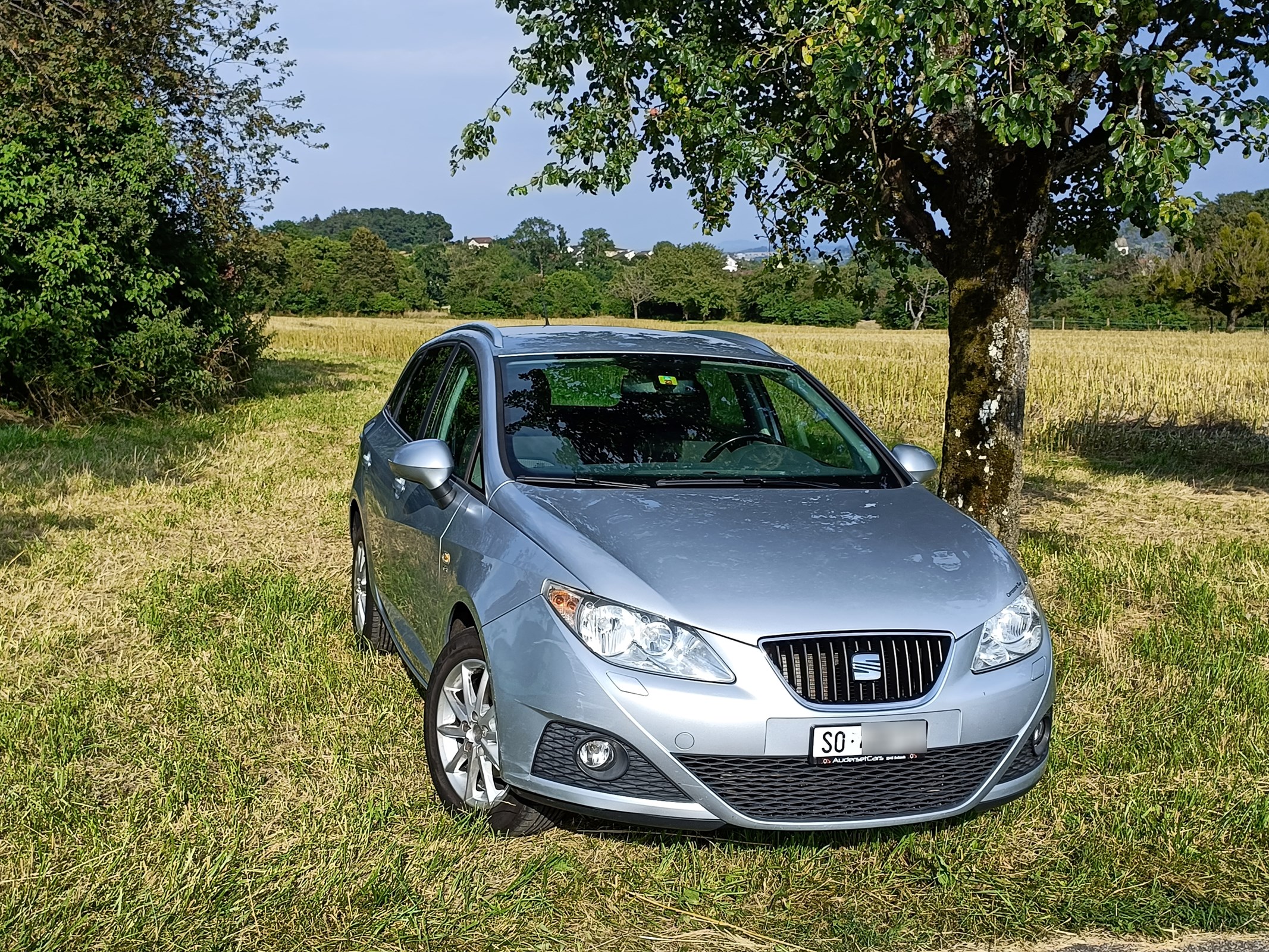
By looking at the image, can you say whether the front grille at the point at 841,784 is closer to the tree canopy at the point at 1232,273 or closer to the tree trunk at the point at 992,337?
the tree trunk at the point at 992,337

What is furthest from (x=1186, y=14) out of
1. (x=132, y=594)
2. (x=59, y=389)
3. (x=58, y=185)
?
(x=59, y=389)

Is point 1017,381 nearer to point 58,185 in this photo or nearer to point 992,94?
point 992,94

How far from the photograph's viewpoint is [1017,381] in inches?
295

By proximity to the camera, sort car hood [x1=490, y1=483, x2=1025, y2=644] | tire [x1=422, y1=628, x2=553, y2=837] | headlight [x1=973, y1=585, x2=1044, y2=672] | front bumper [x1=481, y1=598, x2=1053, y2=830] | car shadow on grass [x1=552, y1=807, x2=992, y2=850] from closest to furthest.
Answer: front bumper [x1=481, y1=598, x2=1053, y2=830] → car hood [x1=490, y1=483, x2=1025, y2=644] → headlight [x1=973, y1=585, x2=1044, y2=672] → tire [x1=422, y1=628, x2=553, y2=837] → car shadow on grass [x1=552, y1=807, x2=992, y2=850]

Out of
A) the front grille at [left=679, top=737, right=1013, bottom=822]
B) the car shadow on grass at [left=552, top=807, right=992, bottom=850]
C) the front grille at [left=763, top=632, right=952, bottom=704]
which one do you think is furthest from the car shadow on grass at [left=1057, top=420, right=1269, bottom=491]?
the front grille at [left=763, top=632, right=952, bottom=704]

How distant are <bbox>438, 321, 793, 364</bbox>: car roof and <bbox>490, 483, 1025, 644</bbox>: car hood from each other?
101 centimetres

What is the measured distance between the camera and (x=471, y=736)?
3977 mm

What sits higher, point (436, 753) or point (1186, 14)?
point (1186, 14)

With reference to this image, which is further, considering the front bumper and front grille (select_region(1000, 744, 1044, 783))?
front grille (select_region(1000, 744, 1044, 783))

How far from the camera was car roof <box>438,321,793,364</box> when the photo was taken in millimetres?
5113

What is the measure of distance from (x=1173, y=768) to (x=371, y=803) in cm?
302

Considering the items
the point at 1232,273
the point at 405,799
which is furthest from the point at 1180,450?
the point at 1232,273

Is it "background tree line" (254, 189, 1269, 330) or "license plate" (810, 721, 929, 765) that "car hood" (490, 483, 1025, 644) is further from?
"background tree line" (254, 189, 1269, 330)

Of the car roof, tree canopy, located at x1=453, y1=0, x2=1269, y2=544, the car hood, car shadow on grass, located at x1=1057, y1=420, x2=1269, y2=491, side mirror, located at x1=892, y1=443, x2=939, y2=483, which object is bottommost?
car shadow on grass, located at x1=1057, y1=420, x2=1269, y2=491
